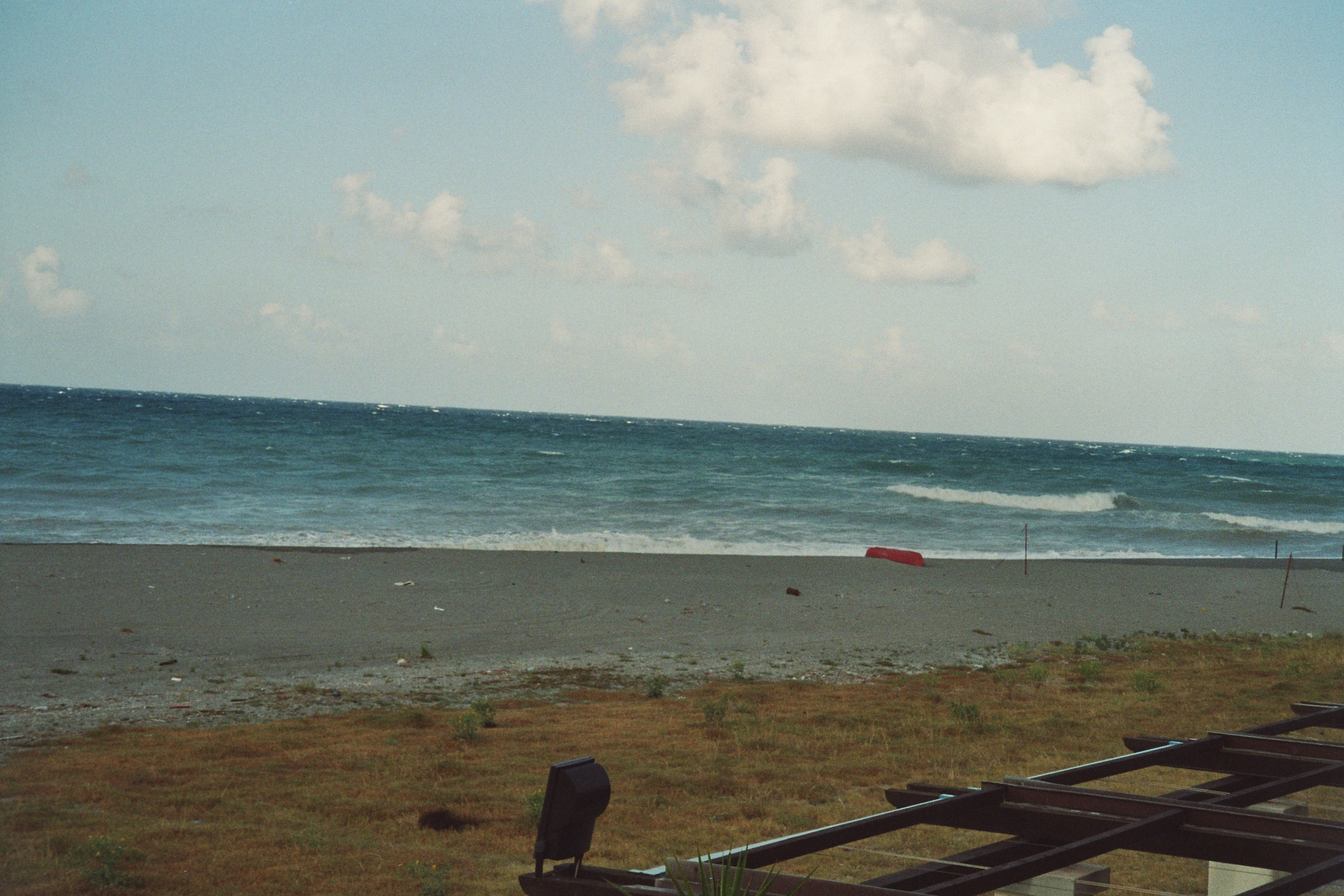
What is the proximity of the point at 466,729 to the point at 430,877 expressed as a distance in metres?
3.30

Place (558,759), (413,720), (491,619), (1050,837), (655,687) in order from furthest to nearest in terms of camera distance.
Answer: (491,619) < (655,687) < (413,720) < (558,759) < (1050,837)

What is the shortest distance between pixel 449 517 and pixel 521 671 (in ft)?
73.9

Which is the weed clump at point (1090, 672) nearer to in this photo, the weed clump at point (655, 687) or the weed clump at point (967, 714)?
the weed clump at point (967, 714)

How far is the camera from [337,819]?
6953mm

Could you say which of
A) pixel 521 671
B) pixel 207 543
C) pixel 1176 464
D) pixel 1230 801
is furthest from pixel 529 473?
pixel 1176 464

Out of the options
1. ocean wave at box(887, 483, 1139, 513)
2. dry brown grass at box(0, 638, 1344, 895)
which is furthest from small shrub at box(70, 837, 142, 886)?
ocean wave at box(887, 483, 1139, 513)

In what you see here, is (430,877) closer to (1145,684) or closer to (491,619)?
(1145,684)

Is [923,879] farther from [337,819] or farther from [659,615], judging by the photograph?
[659,615]

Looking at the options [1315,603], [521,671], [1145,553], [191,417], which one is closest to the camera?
[521,671]

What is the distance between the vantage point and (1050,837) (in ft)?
A: 11.9

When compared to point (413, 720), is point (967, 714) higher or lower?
higher

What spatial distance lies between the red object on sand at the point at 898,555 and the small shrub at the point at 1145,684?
13.5 meters

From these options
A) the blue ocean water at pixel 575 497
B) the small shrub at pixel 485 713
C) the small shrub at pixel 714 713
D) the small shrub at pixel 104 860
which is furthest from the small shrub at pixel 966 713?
the blue ocean water at pixel 575 497

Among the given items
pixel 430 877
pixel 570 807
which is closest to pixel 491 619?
pixel 430 877
